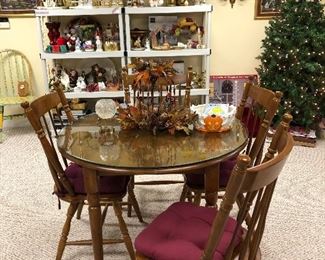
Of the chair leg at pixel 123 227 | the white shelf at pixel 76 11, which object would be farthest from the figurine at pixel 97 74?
the chair leg at pixel 123 227

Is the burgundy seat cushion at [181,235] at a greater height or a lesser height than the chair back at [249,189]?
lesser

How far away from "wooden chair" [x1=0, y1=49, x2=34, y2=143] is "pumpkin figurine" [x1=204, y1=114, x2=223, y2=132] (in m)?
2.77

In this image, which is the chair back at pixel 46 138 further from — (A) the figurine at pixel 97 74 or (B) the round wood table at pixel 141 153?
(A) the figurine at pixel 97 74

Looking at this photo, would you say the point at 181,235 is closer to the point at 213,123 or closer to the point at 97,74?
the point at 213,123

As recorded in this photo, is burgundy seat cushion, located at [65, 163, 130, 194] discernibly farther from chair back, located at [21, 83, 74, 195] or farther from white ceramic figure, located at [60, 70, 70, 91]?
white ceramic figure, located at [60, 70, 70, 91]

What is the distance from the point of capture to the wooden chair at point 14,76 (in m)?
3.99

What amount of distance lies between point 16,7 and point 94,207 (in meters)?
3.12

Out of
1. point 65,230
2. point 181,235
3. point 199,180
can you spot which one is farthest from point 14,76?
→ point 181,235

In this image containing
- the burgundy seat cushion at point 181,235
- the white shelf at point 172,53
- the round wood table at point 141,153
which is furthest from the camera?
the white shelf at point 172,53

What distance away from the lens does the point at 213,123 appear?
6.02ft

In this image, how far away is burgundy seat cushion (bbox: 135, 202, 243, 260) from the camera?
4.46 feet

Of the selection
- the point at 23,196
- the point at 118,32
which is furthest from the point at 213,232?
the point at 118,32

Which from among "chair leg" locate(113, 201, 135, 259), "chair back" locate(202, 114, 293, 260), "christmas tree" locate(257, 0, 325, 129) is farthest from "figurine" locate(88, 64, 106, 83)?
"chair back" locate(202, 114, 293, 260)

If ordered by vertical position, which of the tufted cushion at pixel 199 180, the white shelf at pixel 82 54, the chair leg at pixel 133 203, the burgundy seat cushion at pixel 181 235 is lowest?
the chair leg at pixel 133 203
